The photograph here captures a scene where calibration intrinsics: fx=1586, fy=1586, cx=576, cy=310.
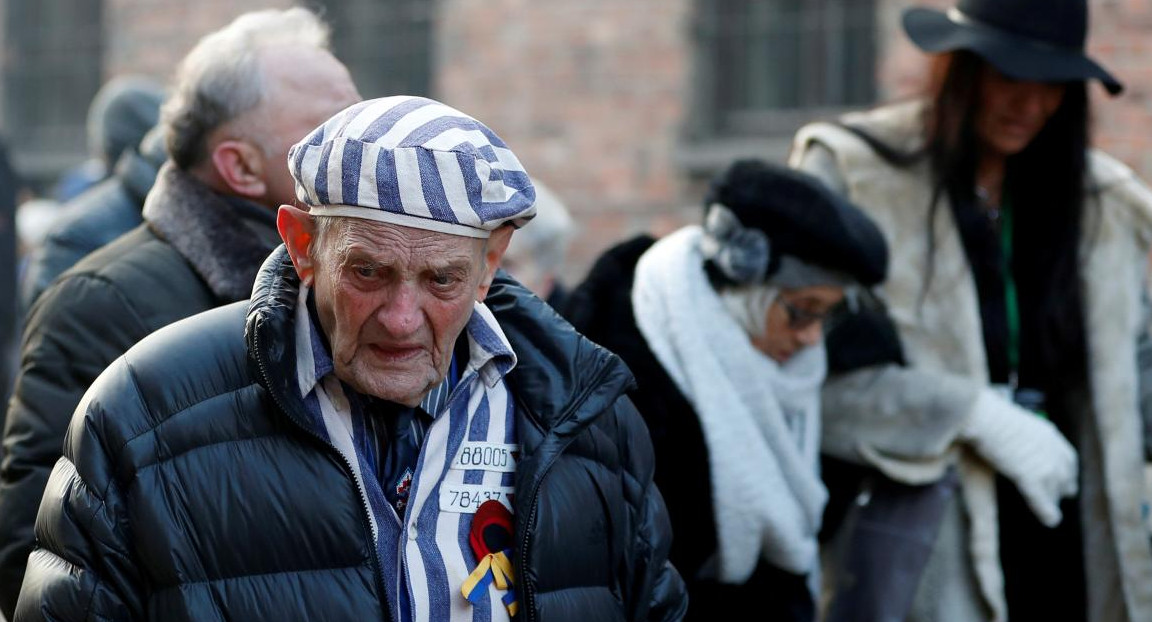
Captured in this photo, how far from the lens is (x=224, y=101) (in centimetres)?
285

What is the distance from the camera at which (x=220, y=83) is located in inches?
112

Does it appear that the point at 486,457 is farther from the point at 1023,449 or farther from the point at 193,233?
the point at 1023,449

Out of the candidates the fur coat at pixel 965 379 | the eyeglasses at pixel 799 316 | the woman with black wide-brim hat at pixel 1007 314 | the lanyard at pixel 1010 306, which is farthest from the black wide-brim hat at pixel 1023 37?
the eyeglasses at pixel 799 316

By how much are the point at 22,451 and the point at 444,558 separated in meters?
0.94

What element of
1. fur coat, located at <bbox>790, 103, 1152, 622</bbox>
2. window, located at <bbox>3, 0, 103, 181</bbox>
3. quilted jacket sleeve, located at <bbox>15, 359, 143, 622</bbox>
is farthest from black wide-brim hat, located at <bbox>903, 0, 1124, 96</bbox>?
window, located at <bbox>3, 0, 103, 181</bbox>

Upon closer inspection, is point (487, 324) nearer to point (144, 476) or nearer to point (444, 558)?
point (444, 558)

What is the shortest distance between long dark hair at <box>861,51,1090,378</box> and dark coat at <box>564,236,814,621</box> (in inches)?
31.6

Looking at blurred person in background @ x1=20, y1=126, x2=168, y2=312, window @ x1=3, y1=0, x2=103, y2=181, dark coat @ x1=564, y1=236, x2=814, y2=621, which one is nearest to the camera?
dark coat @ x1=564, y1=236, x2=814, y2=621

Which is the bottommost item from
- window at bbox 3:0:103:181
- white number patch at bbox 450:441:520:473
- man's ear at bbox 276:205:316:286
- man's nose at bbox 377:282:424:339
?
window at bbox 3:0:103:181

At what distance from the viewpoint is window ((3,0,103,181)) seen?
1028 cm

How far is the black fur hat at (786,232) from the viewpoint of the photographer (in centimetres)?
331

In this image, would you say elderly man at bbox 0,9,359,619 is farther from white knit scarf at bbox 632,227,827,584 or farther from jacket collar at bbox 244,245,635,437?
white knit scarf at bbox 632,227,827,584

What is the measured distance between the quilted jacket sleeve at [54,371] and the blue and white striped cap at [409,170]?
0.84 metres

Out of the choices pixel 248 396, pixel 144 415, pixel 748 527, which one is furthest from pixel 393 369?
pixel 748 527
